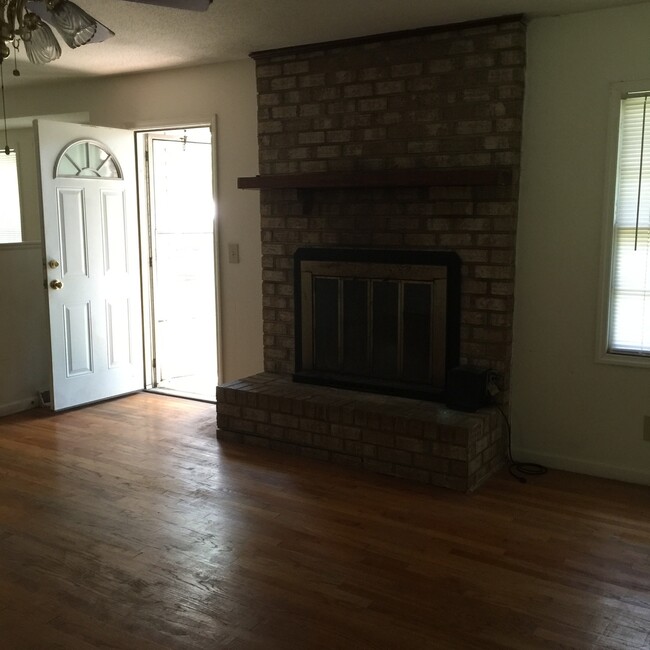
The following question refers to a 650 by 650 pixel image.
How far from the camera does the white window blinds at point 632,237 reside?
134 inches

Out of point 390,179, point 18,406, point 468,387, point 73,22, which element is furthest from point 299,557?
point 18,406

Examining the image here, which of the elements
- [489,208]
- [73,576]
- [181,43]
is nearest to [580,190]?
[489,208]

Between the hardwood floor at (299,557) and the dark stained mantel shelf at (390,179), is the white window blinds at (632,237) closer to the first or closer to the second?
the dark stained mantel shelf at (390,179)

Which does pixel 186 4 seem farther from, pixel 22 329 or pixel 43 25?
pixel 22 329

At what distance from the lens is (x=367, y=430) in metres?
3.68

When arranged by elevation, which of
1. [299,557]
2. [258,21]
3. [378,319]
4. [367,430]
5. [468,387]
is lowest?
[299,557]

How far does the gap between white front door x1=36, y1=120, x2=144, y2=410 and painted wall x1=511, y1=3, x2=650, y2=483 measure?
2907 millimetres

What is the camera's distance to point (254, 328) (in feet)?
15.6

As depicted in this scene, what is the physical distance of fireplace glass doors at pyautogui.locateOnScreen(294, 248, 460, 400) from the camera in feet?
12.6

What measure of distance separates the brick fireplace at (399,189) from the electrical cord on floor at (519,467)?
3.2 inches

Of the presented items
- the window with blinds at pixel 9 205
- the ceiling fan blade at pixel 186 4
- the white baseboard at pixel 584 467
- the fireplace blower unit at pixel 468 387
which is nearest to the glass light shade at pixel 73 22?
the ceiling fan blade at pixel 186 4

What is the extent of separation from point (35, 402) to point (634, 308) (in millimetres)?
4028

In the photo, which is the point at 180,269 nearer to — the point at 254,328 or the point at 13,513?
the point at 254,328

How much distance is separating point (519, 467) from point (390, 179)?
1.70 metres
